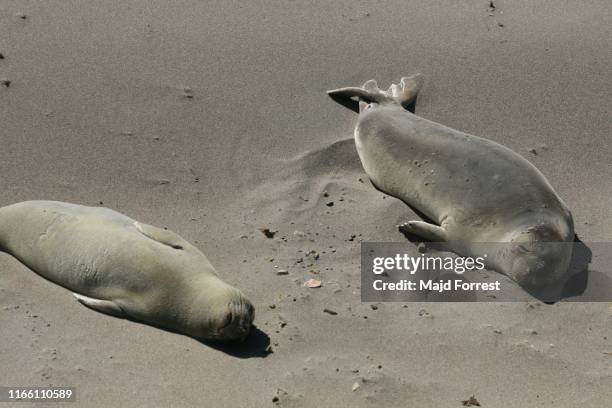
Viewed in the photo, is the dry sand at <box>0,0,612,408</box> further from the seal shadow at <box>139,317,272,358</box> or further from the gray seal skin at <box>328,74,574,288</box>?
the gray seal skin at <box>328,74,574,288</box>

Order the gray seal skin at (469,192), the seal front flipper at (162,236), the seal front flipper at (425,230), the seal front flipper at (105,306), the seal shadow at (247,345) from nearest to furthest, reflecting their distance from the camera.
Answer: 1. the seal shadow at (247,345)
2. the seal front flipper at (105,306)
3. the seal front flipper at (162,236)
4. the gray seal skin at (469,192)
5. the seal front flipper at (425,230)

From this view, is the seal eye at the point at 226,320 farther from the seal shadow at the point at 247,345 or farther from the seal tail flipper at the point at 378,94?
the seal tail flipper at the point at 378,94

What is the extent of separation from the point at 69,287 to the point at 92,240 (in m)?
0.31

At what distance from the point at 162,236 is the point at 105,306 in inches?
19.4

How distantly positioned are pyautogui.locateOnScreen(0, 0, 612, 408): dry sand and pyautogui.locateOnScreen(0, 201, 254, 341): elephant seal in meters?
0.11

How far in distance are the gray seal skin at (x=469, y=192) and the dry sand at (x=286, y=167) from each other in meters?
0.17

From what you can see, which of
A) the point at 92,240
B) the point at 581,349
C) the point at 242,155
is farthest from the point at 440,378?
the point at 242,155

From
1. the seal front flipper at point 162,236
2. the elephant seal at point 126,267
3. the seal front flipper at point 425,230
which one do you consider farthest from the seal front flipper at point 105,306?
the seal front flipper at point 425,230

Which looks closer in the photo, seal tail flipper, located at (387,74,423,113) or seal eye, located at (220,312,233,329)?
seal eye, located at (220,312,233,329)

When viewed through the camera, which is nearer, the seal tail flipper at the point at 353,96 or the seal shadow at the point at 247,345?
the seal shadow at the point at 247,345

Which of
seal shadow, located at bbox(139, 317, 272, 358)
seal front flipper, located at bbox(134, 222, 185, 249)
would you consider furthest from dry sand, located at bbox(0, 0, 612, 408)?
seal front flipper, located at bbox(134, 222, 185, 249)

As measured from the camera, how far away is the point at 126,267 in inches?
189

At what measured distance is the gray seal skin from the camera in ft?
17.1

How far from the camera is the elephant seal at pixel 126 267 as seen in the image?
4.65 meters
